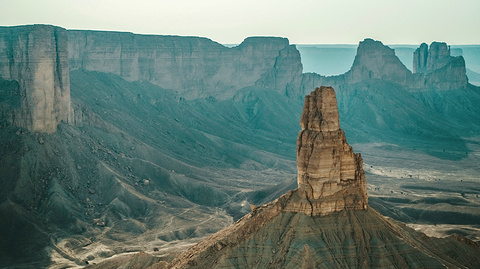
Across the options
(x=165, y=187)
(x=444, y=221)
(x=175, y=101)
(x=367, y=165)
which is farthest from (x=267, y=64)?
(x=444, y=221)

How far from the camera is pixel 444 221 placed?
98.1 metres

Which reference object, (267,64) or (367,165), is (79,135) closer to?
(367,165)

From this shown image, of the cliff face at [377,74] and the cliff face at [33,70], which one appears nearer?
the cliff face at [33,70]

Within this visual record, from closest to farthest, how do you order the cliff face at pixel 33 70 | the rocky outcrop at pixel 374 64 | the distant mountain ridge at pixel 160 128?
the distant mountain ridge at pixel 160 128
the cliff face at pixel 33 70
the rocky outcrop at pixel 374 64

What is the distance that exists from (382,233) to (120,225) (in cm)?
4522

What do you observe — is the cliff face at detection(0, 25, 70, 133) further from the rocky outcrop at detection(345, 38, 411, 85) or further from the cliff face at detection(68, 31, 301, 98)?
the rocky outcrop at detection(345, 38, 411, 85)

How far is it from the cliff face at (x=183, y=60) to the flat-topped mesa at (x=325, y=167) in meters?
84.2

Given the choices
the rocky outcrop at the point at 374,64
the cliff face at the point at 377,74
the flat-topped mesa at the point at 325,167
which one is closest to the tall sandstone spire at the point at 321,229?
the flat-topped mesa at the point at 325,167

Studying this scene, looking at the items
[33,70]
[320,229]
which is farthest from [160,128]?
[320,229]

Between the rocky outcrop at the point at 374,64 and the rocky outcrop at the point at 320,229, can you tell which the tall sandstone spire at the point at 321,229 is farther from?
the rocky outcrop at the point at 374,64

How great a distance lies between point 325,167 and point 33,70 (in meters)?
53.3

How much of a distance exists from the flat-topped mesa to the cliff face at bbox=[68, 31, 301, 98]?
8421cm

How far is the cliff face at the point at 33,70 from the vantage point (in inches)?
3898

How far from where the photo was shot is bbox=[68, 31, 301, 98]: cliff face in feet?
457
